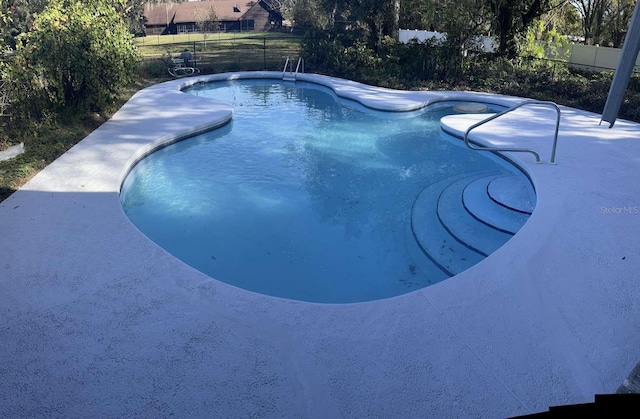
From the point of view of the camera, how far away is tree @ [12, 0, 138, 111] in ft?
30.3

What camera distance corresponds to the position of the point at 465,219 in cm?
678

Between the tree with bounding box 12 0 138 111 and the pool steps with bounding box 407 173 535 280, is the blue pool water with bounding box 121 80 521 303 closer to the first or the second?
the pool steps with bounding box 407 173 535 280

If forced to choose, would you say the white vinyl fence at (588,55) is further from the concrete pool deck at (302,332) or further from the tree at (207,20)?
the tree at (207,20)

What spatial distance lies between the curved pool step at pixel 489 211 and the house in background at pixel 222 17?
43.4 metres

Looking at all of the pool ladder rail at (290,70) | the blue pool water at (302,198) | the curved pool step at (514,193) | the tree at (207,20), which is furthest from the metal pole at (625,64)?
the tree at (207,20)

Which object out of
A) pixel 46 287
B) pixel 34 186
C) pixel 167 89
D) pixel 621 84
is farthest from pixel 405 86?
pixel 46 287

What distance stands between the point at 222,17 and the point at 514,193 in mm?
47898

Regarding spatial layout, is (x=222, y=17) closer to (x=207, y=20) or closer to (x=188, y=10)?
(x=188, y=10)

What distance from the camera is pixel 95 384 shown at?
3.49 m

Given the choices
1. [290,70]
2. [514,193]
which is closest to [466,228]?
[514,193]

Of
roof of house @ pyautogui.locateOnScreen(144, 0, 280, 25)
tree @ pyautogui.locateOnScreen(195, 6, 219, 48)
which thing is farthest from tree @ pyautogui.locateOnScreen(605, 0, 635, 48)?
roof of house @ pyautogui.locateOnScreen(144, 0, 280, 25)

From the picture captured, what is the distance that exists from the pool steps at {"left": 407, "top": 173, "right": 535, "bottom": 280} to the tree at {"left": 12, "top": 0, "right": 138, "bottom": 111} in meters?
7.48

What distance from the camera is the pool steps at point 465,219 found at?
6.04m

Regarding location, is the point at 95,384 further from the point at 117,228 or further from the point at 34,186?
the point at 34,186
